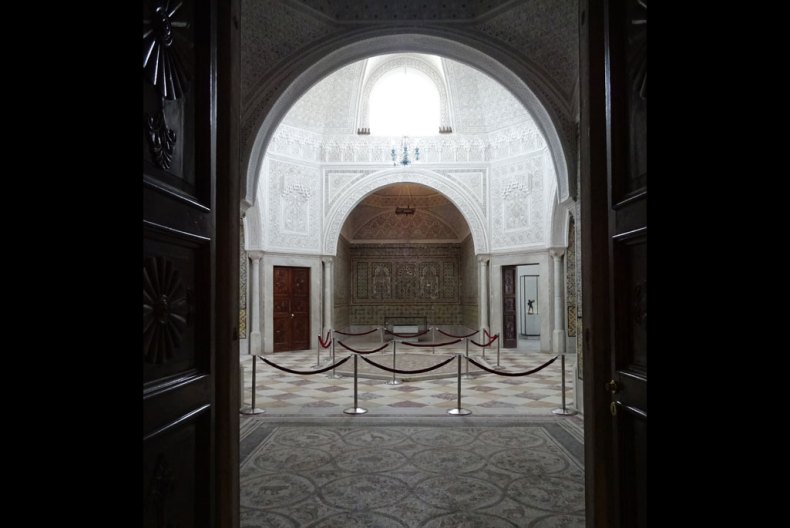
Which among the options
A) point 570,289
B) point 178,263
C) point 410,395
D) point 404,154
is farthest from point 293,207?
point 178,263

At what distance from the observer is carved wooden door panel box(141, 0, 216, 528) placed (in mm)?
1570

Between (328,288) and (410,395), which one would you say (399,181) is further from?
(410,395)

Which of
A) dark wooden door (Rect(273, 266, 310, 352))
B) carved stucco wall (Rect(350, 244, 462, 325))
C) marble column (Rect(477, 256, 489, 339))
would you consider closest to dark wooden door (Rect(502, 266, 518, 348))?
marble column (Rect(477, 256, 489, 339))

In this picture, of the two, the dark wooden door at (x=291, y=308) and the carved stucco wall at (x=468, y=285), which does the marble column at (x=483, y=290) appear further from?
the dark wooden door at (x=291, y=308)

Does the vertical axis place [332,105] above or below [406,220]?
above

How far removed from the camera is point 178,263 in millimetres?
1788

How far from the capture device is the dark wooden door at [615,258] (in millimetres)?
1840

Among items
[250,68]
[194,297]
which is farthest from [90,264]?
[250,68]

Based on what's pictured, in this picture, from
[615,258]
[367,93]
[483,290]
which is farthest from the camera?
[367,93]

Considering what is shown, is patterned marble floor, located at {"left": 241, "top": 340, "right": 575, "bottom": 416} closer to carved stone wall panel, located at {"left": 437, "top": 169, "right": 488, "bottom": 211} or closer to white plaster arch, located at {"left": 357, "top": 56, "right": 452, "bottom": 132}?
carved stone wall panel, located at {"left": 437, "top": 169, "right": 488, "bottom": 211}

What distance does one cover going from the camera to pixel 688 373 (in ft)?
4.40

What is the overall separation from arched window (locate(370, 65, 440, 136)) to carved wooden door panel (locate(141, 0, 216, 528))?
45.2 feet

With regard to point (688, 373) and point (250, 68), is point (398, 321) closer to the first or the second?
point (250, 68)

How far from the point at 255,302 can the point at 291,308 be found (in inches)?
44.8
